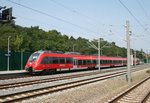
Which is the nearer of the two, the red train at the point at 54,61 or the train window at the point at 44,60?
the red train at the point at 54,61

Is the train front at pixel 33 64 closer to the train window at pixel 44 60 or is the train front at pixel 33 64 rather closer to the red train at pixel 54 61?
the red train at pixel 54 61

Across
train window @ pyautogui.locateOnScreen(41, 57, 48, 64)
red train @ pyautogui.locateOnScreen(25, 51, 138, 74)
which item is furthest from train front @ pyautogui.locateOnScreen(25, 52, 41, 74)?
train window @ pyautogui.locateOnScreen(41, 57, 48, 64)

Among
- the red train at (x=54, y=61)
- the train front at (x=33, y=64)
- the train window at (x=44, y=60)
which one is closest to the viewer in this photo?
the train front at (x=33, y=64)

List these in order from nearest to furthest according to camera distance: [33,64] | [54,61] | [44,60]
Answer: [33,64]
[44,60]
[54,61]

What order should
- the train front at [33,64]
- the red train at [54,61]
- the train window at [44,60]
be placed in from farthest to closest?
the train window at [44,60] < the red train at [54,61] < the train front at [33,64]

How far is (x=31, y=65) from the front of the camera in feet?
114

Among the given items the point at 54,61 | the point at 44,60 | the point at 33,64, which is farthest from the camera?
the point at 54,61

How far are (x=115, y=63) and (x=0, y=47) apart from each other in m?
28.8

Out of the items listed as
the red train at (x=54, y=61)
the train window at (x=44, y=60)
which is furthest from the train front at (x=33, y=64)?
the train window at (x=44, y=60)

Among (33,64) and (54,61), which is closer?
(33,64)

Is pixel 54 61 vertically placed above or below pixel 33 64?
above

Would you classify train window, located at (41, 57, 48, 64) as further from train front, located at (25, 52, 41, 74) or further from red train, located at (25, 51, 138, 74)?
train front, located at (25, 52, 41, 74)

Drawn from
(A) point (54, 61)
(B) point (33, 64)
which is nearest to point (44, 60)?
(B) point (33, 64)

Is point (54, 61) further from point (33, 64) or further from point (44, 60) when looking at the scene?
point (33, 64)
